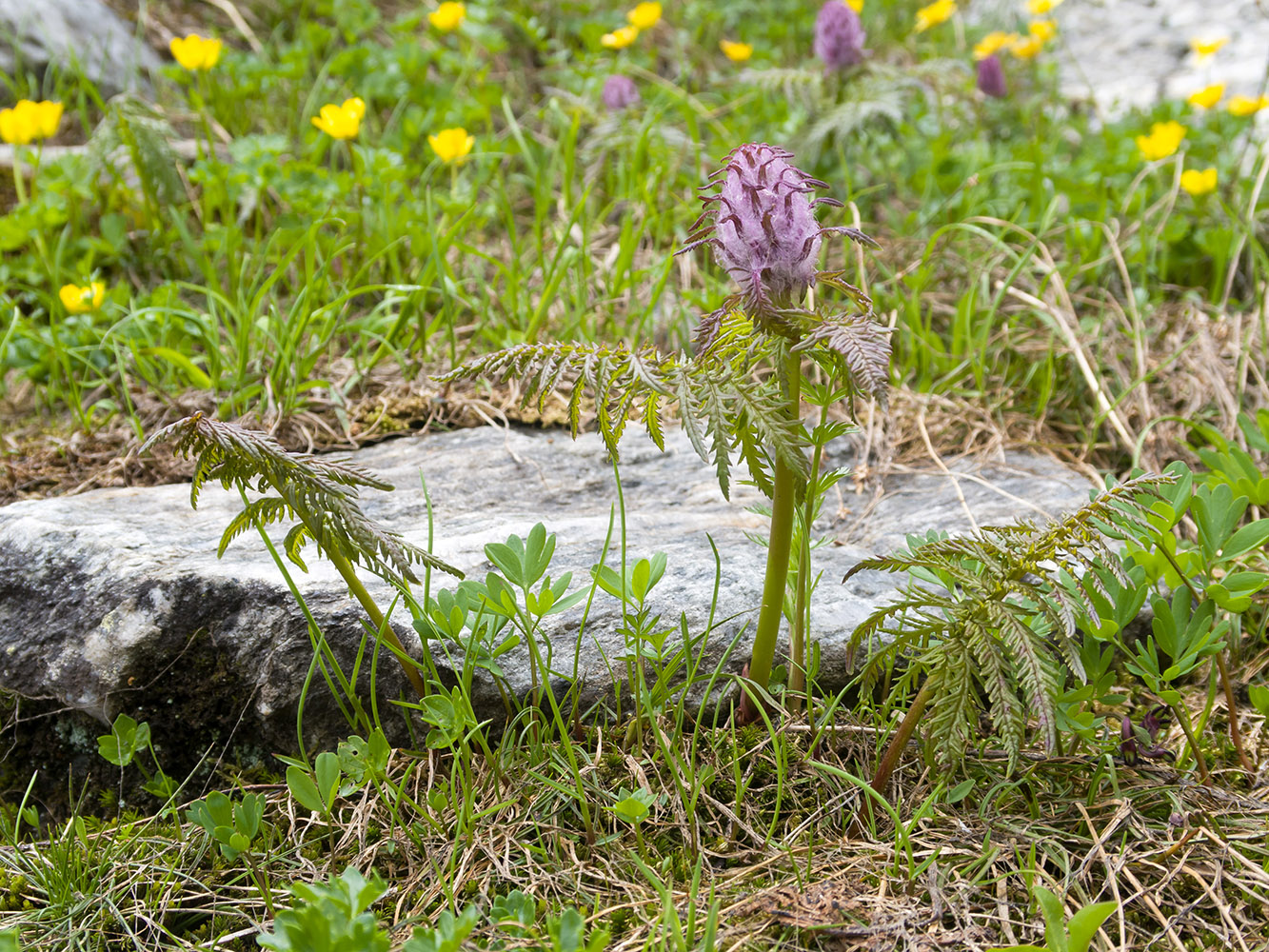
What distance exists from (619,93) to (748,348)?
284 centimetres

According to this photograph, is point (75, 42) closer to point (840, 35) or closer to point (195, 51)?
point (195, 51)

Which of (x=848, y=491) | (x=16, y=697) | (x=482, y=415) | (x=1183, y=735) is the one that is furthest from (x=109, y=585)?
(x=1183, y=735)

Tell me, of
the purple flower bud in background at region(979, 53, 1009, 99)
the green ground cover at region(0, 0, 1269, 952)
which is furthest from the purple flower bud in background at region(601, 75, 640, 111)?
the purple flower bud in background at region(979, 53, 1009, 99)

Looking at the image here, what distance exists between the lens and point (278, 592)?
1.81 m

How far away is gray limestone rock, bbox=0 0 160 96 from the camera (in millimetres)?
3939

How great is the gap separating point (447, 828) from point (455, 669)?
280mm

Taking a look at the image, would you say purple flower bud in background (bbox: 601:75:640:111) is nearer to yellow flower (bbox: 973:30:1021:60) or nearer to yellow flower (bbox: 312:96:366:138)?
yellow flower (bbox: 312:96:366:138)

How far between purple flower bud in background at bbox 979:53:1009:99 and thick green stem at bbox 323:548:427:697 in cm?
390

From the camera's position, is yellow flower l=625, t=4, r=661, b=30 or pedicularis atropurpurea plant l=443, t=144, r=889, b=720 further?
yellow flower l=625, t=4, r=661, b=30

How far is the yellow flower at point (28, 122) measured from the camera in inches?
117

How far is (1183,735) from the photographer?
177cm

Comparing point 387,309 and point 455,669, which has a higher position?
point 387,309

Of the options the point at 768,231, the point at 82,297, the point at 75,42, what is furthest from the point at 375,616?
the point at 75,42

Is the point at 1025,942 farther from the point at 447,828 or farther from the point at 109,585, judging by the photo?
the point at 109,585
